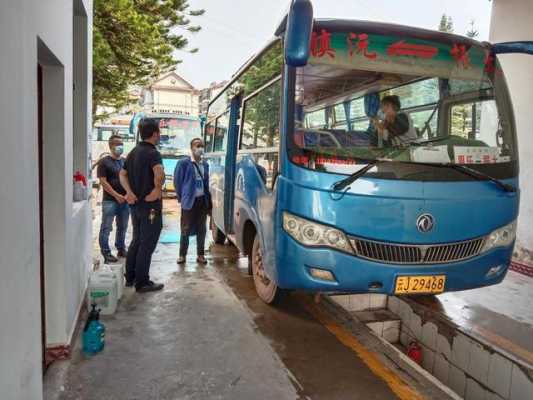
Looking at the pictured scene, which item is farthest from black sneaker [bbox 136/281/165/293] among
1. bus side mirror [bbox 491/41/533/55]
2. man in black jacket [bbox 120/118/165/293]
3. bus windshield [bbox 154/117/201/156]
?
bus windshield [bbox 154/117/201/156]

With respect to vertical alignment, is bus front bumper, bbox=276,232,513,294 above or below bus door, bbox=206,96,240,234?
below

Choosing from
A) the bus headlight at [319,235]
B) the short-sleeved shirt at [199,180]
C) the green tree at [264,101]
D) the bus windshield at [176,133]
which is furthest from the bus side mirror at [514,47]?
the bus windshield at [176,133]

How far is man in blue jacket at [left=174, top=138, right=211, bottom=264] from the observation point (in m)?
6.11

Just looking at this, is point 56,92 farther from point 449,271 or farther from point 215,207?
point 215,207

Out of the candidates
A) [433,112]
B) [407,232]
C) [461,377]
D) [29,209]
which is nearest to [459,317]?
[461,377]

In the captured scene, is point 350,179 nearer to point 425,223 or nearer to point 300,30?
point 425,223

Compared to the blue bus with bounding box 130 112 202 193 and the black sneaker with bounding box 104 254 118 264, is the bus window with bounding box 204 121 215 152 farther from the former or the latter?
the blue bus with bounding box 130 112 202 193

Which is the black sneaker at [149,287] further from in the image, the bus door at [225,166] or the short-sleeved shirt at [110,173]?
the short-sleeved shirt at [110,173]

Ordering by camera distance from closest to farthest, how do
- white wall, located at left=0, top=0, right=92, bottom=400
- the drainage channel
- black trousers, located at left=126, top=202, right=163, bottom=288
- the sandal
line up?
white wall, located at left=0, top=0, right=92, bottom=400 < the drainage channel < black trousers, located at left=126, top=202, right=163, bottom=288 < the sandal

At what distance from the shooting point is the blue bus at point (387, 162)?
3416 mm

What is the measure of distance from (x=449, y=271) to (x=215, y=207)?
447 centimetres

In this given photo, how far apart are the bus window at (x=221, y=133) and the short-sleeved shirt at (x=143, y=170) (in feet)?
5.55

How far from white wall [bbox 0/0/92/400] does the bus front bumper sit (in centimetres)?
171

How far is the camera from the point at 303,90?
358 centimetres
